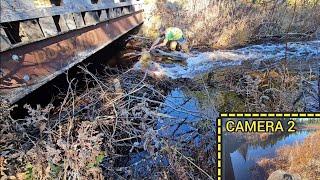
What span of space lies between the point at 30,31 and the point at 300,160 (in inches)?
146

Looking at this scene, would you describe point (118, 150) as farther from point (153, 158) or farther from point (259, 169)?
point (259, 169)

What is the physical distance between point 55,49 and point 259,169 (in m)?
3.83

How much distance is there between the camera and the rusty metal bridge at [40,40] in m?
3.92

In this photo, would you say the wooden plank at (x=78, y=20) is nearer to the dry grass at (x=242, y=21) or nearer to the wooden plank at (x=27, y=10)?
the wooden plank at (x=27, y=10)

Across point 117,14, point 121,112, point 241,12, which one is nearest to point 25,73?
point 121,112

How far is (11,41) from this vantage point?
4273 millimetres

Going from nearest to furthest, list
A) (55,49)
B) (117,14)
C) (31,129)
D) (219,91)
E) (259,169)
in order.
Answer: (259,169) < (31,129) < (55,49) < (219,91) < (117,14)

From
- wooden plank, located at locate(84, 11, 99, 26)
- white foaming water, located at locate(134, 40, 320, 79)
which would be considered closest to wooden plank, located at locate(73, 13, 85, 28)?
wooden plank, located at locate(84, 11, 99, 26)

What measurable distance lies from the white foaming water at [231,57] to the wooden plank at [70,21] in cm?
206

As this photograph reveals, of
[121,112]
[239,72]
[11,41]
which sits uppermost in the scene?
[11,41]

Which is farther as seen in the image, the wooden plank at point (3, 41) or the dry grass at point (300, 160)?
the wooden plank at point (3, 41)

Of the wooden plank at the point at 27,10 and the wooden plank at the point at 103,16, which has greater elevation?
the wooden plank at the point at 27,10

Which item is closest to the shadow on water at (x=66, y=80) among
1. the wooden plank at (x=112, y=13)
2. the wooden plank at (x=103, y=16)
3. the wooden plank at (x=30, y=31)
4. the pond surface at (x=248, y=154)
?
the wooden plank at (x=30, y=31)

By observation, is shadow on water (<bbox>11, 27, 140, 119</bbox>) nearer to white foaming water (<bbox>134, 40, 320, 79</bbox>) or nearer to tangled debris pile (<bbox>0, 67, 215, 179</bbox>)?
tangled debris pile (<bbox>0, 67, 215, 179</bbox>)
